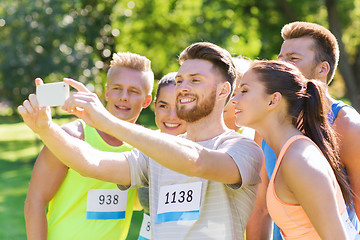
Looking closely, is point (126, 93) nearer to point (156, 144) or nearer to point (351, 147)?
point (156, 144)

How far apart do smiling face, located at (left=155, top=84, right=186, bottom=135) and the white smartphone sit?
141 cm

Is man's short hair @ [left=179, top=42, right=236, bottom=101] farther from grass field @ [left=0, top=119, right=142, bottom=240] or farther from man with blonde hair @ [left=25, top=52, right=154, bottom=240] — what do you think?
grass field @ [left=0, top=119, right=142, bottom=240]

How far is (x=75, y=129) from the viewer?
10.5 ft

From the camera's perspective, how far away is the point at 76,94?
85.2 inches

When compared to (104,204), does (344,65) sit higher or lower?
higher

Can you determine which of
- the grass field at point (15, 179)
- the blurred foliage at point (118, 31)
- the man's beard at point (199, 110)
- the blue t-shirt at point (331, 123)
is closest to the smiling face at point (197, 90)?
the man's beard at point (199, 110)

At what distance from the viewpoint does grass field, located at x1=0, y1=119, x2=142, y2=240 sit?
1050 cm

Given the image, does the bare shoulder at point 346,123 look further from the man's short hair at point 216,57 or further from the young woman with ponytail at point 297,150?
the man's short hair at point 216,57

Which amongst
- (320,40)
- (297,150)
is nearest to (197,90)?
(297,150)

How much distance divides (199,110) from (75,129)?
0.92m

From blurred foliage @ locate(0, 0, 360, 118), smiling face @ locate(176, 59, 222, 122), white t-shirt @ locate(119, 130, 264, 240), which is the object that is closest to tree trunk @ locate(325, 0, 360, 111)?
blurred foliage @ locate(0, 0, 360, 118)

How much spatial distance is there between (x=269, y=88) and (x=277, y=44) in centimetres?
1484

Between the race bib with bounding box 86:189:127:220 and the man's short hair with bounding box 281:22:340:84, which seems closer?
the race bib with bounding box 86:189:127:220

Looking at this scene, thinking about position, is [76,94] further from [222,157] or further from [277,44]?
[277,44]
